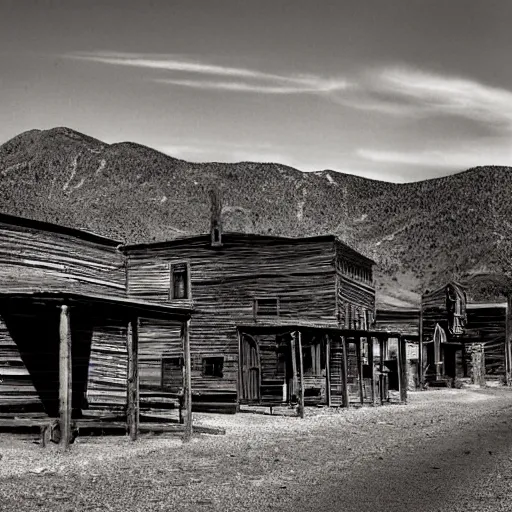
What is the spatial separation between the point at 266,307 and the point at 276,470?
20.5 meters

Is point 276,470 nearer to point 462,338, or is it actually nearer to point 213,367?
point 213,367

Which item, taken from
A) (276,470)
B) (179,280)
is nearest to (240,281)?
(179,280)

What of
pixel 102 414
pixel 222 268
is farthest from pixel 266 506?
pixel 222 268

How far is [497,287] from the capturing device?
85.2 m

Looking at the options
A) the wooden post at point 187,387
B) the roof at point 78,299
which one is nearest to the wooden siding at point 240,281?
the wooden post at point 187,387

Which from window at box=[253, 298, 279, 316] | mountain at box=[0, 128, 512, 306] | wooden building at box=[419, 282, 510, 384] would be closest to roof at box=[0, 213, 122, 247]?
window at box=[253, 298, 279, 316]

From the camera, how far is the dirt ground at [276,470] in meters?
11.4

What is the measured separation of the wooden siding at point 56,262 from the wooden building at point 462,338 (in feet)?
79.8

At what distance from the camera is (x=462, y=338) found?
49844 mm

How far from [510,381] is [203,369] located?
2518 cm

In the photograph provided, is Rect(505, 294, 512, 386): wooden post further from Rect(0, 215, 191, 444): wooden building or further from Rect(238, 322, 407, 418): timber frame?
Rect(0, 215, 191, 444): wooden building

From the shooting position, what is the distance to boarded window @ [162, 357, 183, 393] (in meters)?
33.8

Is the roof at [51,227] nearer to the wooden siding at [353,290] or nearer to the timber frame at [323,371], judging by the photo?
the timber frame at [323,371]

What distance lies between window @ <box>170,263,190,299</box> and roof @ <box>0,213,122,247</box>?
26.3ft
